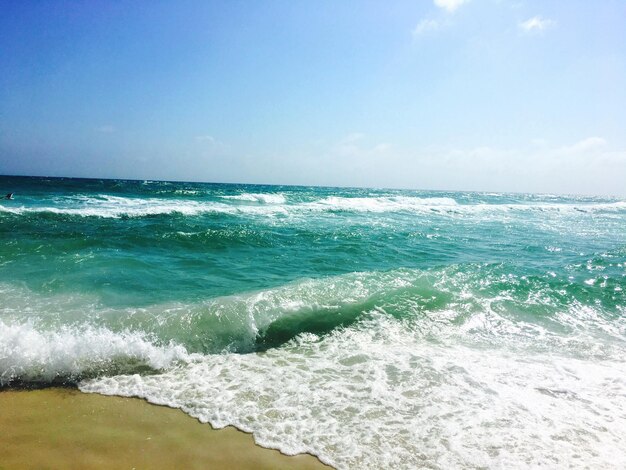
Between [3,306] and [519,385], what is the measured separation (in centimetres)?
889

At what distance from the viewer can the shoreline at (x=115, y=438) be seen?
320cm

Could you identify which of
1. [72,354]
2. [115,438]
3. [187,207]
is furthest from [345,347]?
[187,207]

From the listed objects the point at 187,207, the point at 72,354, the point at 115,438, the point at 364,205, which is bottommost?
the point at 115,438

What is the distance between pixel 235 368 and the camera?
194 inches

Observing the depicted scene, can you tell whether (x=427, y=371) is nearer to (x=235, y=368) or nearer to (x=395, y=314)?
(x=395, y=314)

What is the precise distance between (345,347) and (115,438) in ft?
11.4

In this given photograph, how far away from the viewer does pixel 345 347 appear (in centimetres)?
577

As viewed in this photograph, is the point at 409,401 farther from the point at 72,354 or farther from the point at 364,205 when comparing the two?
Answer: the point at 364,205

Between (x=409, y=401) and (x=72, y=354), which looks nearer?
(x=409, y=401)

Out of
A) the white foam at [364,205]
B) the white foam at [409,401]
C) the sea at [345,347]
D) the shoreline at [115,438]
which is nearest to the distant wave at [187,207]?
the white foam at [364,205]

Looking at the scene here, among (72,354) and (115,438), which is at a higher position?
(72,354)

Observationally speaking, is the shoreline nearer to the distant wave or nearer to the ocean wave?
the ocean wave

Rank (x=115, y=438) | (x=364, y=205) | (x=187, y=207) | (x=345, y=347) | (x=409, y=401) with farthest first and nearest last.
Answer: (x=364, y=205) → (x=187, y=207) → (x=345, y=347) → (x=409, y=401) → (x=115, y=438)

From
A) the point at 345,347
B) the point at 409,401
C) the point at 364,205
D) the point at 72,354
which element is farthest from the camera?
the point at 364,205
